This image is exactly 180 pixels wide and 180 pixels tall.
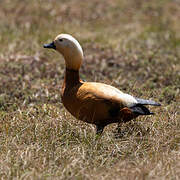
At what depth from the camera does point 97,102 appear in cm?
402

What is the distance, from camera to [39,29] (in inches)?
347

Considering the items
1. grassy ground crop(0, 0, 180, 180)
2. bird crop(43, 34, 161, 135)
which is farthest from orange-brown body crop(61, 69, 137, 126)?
grassy ground crop(0, 0, 180, 180)

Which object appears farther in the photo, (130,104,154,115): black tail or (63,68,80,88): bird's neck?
(63,68,80,88): bird's neck

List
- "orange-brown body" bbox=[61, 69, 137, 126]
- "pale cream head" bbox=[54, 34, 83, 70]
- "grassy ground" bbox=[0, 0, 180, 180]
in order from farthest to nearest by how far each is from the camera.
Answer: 1. "pale cream head" bbox=[54, 34, 83, 70]
2. "orange-brown body" bbox=[61, 69, 137, 126]
3. "grassy ground" bbox=[0, 0, 180, 180]

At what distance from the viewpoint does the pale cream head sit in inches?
168

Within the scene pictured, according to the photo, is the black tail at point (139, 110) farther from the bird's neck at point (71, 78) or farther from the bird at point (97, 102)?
the bird's neck at point (71, 78)

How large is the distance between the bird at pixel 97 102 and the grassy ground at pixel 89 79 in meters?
0.20

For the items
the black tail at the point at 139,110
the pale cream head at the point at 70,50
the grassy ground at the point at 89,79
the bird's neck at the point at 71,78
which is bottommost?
the grassy ground at the point at 89,79

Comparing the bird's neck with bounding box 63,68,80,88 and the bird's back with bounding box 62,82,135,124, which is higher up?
the bird's neck with bounding box 63,68,80,88

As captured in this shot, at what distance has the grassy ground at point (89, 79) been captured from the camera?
3670 mm

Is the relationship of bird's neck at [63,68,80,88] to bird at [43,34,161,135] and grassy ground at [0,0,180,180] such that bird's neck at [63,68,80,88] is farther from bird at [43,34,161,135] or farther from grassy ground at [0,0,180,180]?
grassy ground at [0,0,180,180]

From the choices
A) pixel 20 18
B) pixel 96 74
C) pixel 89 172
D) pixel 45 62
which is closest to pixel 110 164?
pixel 89 172

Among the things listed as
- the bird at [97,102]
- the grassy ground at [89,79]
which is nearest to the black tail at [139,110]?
the bird at [97,102]

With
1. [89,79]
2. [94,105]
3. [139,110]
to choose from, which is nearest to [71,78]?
[94,105]
